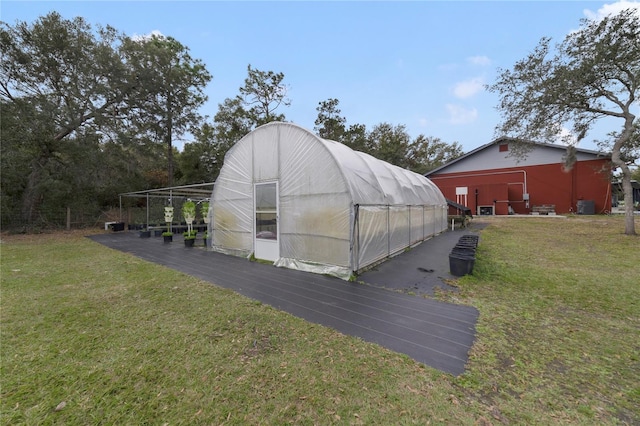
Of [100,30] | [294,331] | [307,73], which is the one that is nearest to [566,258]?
[294,331]

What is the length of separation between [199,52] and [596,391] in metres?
25.6

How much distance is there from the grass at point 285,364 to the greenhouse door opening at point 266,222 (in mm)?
2266

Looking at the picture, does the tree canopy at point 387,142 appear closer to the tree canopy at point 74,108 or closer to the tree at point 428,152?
the tree at point 428,152

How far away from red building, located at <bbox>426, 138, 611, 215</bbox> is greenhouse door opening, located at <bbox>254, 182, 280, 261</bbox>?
57.1ft

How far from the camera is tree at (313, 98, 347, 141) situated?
20562mm

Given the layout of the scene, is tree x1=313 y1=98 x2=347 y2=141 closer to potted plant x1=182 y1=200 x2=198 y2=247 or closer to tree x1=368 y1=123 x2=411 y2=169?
tree x1=368 y1=123 x2=411 y2=169

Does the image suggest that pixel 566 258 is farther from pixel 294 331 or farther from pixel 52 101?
pixel 52 101

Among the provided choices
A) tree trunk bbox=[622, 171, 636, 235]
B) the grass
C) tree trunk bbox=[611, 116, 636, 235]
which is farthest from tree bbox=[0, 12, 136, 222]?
tree trunk bbox=[622, 171, 636, 235]

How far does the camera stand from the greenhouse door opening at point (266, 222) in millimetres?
6301

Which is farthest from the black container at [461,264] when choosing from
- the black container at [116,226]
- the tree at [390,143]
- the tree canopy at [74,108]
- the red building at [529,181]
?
the tree at [390,143]

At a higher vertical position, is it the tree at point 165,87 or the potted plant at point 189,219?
the tree at point 165,87

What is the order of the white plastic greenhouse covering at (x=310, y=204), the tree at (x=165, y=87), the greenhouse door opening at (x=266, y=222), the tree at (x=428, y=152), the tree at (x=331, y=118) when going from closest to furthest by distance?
the white plastic greenhouse covering at (x=310, y=204)
the greenhouse door opening at (x=266, y=222)
the tree at (x=165, y=87)
the tree at (x=331, y=118)
the tree at (x=428, y=152)

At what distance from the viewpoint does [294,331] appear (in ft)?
9.61

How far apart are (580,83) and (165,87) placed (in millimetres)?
20773
